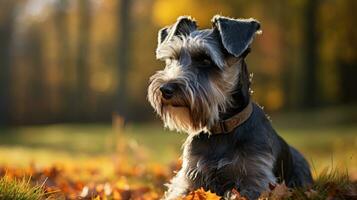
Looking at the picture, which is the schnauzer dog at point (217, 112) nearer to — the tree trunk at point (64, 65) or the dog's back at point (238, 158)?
the dog's back at point (238, 158)

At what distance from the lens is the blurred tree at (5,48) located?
→ 116ft

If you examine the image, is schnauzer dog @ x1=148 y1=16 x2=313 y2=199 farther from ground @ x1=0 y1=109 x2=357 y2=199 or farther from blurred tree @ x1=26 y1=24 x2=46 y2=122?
blurred tree @ x1=26 y1=24 x2=46 y2=122

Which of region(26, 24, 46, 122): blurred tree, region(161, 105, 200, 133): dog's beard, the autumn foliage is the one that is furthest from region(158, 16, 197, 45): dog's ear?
region(26, 24, 46, 122): blurred tree

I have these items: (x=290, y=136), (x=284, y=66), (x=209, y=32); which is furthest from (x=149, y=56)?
(x=209, y=32)

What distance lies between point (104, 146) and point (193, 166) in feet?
48.9

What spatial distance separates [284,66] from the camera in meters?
36.1

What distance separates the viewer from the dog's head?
5.36 meters

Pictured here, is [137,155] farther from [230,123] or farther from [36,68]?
[36,68]

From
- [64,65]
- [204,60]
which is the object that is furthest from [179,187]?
[64,65]

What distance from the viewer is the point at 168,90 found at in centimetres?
527

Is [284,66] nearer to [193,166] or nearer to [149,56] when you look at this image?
[149,56]

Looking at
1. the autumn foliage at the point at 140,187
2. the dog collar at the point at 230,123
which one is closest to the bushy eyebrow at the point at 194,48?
the dog collar at the point at 230,123

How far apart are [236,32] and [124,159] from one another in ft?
15.2

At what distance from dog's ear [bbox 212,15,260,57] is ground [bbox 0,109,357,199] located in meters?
1.66
